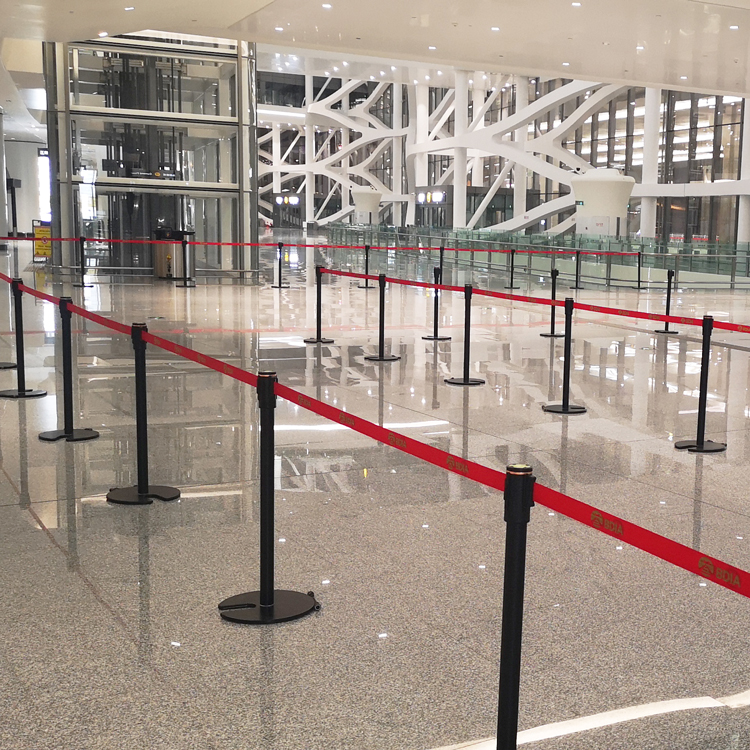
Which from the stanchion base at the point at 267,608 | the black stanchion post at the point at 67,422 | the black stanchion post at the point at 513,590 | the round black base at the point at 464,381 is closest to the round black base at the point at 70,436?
the black stanchion post at the point at 67,422

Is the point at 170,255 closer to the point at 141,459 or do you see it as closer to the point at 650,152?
the point at 141,459

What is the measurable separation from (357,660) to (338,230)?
1561 inches

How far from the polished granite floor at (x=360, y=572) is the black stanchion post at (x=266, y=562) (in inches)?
3.2

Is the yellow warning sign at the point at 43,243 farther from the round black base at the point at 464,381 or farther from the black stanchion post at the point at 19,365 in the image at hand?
the round black base at the point at 464,381

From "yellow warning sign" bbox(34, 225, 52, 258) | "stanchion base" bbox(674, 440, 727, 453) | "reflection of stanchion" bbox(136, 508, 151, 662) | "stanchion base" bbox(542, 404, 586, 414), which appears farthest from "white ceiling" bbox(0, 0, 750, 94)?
"reflection of stanchion" bbox(136, 508, 151, 662)

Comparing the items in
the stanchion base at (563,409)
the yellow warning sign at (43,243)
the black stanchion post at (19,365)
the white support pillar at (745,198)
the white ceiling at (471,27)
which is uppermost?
the white ceiling at (471,27)

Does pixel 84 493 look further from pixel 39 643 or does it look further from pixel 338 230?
pixel 338 230

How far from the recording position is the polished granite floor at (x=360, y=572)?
3537 mm

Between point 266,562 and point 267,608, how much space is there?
0.21 metres

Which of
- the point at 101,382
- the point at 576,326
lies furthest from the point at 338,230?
the point at 101,382

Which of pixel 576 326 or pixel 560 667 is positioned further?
pixel 576 326

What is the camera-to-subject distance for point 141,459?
242 inches

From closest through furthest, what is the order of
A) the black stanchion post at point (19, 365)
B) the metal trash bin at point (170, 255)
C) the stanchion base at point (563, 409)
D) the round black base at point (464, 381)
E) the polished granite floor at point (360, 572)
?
1. the polished granite floor at point (360, 572)
2. the stanchion base at point (563, 409)
3. the black stanchion post at point (19, 365)
4. the round black base at point (464, 381)
5. the metal trash bin at point (170, 255)

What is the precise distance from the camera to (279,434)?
8062 millimetres
